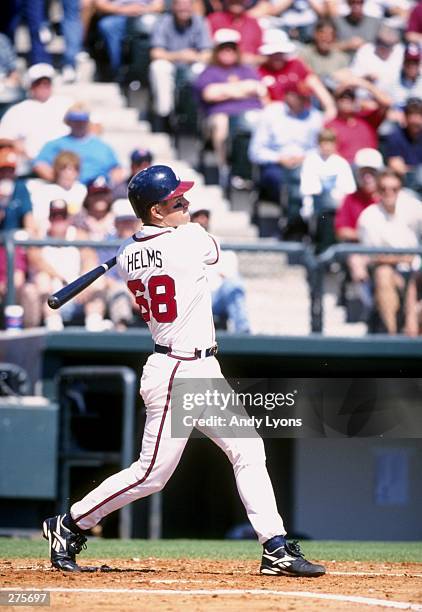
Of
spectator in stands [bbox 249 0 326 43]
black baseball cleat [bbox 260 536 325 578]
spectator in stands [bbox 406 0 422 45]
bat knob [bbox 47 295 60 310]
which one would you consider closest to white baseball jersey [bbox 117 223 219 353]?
bat knob [bbox 47 295 60 310]

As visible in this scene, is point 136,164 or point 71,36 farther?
point 71,36

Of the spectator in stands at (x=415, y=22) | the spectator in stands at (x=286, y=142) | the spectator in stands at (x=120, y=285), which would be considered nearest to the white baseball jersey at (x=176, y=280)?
the spectator in stands at (x=120, y=285)

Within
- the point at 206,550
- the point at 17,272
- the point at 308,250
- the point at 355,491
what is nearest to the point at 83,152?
the point at 17,272

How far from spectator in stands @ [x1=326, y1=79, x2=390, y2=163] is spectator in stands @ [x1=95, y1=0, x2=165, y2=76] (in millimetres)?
2035

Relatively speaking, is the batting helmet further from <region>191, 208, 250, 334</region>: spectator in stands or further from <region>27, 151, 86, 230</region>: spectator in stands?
<region>27, 151, 86, 230</region>: spectator in stands

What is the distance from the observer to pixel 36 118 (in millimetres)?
12594

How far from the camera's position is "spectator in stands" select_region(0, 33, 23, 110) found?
1304cm

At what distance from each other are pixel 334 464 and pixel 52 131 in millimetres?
3895

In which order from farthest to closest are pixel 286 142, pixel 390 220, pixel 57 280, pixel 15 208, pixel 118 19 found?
pixel 118 19 → pixel 286 142 → pixel 390 220 → pixel 15 208 → pixel 57 280

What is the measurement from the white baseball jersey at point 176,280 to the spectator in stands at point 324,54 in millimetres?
8021

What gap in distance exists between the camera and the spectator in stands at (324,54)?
14.1 m

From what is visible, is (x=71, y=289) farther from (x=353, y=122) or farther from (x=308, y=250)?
(x=353, y=122)

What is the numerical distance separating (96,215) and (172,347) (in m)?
5.05

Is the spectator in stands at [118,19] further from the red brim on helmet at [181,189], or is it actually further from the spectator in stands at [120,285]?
the red brim on helmet at [181,189]
